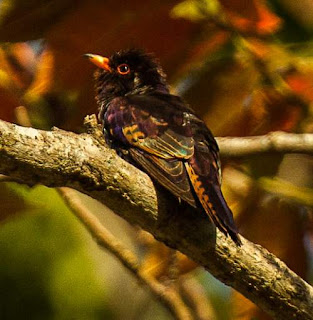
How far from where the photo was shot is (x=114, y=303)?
15.5 ft

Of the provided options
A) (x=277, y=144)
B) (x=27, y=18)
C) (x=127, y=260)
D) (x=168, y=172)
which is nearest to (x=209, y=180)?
(x=168, y=172)

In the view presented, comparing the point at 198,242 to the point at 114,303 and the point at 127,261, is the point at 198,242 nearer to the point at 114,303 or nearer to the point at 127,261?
the point at 127,261

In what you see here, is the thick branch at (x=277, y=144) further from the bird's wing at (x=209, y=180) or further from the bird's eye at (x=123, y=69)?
the bird's eye at (x=123, y=69)

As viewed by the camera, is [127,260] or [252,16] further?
[127,260]

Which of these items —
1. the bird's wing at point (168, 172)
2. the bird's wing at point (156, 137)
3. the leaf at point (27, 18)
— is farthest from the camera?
the bird's wing at point (156, 137)

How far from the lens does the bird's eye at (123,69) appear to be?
4.25 metres

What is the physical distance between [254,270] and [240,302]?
1.79 ft

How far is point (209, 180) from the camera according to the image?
3.06 metres

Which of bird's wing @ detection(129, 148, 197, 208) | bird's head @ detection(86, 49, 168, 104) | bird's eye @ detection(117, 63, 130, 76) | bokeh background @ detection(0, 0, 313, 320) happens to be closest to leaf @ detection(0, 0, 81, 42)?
bokeh background @ detection(0, 0, 313, 320)

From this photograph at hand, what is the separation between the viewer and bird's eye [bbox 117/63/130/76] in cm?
425

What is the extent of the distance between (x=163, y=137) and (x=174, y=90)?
52 cm

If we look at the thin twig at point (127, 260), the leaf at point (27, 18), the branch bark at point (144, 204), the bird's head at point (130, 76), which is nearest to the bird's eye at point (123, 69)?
the bird's head at point (130, 76)

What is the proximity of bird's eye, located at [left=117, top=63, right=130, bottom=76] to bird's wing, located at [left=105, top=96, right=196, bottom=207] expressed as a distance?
46 cm

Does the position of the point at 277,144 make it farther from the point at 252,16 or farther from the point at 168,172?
the point at 252,16
